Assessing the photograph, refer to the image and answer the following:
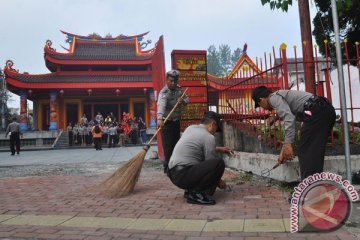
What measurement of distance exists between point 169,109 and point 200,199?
7.26ft

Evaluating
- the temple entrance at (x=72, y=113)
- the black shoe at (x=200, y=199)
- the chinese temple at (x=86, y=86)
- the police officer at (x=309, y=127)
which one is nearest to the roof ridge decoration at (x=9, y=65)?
the chinese temple at (x=86, y=86)

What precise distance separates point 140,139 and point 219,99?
1614 centimetres

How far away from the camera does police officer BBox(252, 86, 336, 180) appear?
3.63 meters

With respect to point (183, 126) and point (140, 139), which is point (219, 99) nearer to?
point (183, 126)

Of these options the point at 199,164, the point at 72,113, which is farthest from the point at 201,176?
the point at 72,113

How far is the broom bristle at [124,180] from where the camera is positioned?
4.67m

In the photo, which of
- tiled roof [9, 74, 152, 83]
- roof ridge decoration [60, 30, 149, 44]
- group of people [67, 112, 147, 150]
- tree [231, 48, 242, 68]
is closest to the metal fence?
group of people [67, 112, 147, 150]

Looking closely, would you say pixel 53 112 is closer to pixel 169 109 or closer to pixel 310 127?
pixel 169 109

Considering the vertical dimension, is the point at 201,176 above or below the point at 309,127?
below

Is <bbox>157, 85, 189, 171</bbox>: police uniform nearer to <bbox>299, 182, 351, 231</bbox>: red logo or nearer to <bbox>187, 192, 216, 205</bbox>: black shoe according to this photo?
<bbox>187, 192, 216, 205</bbox>: black shoe

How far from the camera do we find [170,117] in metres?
5.82

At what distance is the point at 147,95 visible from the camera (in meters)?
28.9

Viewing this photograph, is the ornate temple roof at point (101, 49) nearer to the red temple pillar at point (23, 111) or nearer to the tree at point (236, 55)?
the red temple pillar at point (23, 111)

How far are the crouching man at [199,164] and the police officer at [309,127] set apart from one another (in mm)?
743
